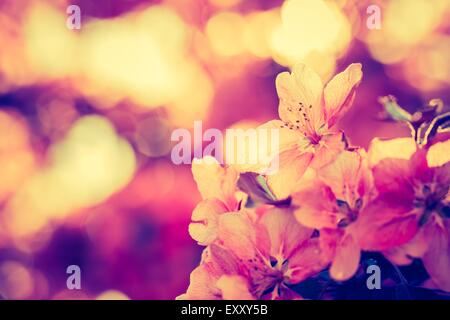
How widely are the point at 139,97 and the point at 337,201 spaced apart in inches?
19.3

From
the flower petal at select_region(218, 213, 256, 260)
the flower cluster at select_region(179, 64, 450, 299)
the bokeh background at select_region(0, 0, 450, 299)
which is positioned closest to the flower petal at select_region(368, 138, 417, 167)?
the flower cluster at select_region(179, 64, 450, 299)

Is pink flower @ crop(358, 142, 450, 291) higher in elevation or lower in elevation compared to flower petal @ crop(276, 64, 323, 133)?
lower

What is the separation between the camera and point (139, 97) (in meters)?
0.88

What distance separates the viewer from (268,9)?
2.80ft

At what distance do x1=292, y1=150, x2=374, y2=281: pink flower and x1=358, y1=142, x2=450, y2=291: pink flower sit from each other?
0.4 inches

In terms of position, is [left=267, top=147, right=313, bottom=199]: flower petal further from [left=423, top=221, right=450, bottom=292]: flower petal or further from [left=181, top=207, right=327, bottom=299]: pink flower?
[left=423, top=221, right=450, bottom=292]: flower petal

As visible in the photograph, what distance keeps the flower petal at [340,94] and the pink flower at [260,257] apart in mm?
107

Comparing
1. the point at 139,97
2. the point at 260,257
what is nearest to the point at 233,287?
the point at 260,257

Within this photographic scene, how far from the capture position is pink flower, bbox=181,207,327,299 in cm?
48

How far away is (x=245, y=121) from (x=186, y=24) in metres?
0.19

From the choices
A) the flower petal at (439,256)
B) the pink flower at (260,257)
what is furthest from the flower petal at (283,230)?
the flower petal at (439,256)

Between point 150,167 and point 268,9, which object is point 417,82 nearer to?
point 268,9

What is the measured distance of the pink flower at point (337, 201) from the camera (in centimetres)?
→ 46
